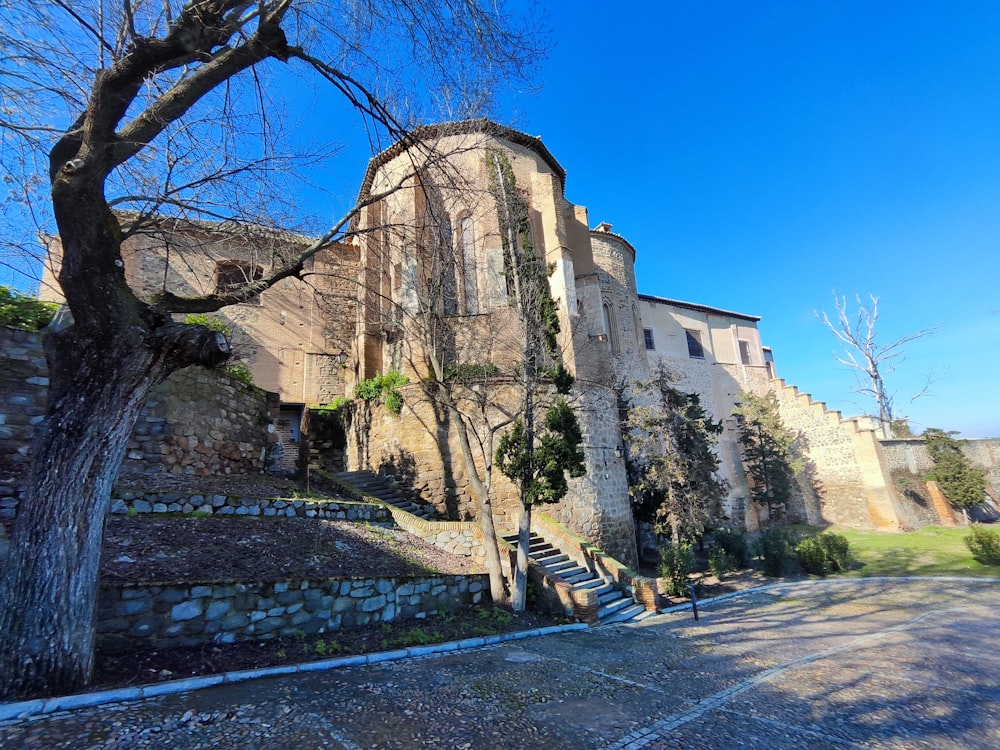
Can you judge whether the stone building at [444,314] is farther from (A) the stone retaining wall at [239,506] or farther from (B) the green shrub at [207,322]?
(A) the stone retaining wall at [239,506]

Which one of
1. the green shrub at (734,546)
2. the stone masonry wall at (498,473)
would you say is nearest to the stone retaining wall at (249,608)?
the stone masonry wall at (498,473)

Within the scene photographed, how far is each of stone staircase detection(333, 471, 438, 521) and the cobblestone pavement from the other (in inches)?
229

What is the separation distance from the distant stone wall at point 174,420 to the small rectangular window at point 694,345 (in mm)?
24037

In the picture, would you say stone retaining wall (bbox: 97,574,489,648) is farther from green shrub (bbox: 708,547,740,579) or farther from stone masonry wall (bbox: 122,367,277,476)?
green shrub (bbox: 708,547,740,579)

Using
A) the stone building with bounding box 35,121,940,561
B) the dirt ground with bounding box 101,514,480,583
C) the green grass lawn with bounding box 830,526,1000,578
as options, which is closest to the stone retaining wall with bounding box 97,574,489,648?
the dirt ground with bounding box 101,514,480,583

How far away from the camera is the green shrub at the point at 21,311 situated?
23.1 ft

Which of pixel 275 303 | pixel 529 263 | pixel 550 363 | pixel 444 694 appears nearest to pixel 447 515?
pixel 550 363

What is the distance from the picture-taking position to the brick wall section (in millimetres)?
23359

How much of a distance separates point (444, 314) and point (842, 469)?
24949 mm

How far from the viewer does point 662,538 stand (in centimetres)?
1688

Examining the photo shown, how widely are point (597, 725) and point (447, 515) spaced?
8.99m

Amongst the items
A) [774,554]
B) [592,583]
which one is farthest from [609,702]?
[774,554]

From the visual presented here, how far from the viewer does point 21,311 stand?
7227mm

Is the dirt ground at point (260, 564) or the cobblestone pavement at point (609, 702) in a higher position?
A: the dirt ground at point (260, 564)
